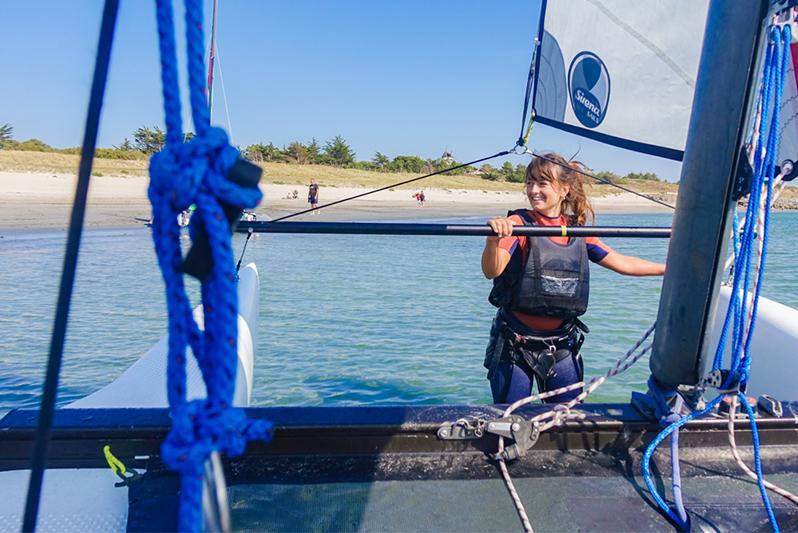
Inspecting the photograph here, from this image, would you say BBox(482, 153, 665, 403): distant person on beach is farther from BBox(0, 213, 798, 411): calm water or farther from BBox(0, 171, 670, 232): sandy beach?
BBox(0, 171, 670, 232): sandy beach

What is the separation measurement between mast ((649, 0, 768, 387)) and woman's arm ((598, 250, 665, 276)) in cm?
96

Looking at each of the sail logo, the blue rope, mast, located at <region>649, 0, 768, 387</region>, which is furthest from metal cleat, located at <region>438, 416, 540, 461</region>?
the sail logo

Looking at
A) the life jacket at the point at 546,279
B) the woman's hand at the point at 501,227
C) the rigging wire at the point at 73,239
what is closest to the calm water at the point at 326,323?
the life jacket at the point at 546,279

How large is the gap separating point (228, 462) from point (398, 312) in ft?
20.4

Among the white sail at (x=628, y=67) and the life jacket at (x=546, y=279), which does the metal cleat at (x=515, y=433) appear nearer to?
the life jacket at (x=546, y=279)

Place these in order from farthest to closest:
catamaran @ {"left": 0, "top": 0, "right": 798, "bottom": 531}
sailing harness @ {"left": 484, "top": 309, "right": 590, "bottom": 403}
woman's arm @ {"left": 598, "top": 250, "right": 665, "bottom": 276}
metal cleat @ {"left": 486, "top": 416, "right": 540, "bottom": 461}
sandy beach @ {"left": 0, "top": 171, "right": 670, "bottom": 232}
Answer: sandy beach @ {"left": 0, "top": 171, "right": 670, "bottom": 232}
sailing harness @ {"left": 484, "top": 309, "right": 590, "bottom": 403}
woman's arm @ {"left": 598, "top": 250, "right": 665, "bottom": 276}
metal cleat @ {"left": 486, "top": 416, "right": 540, "bottom": 461}
catamaran @ {"left": 0, "top": 0, "right": 798, "bottom": 531}

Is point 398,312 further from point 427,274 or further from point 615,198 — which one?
point 615,198

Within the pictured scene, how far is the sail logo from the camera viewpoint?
3.06 metres

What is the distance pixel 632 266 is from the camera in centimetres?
277

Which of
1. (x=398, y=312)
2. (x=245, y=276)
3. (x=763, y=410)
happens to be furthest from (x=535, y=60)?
(x=398, y=312)

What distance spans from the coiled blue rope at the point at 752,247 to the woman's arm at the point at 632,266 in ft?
3.02

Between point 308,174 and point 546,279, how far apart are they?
3303 centimetres

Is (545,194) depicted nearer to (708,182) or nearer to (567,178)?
(567,178)

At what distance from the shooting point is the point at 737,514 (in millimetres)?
1583
